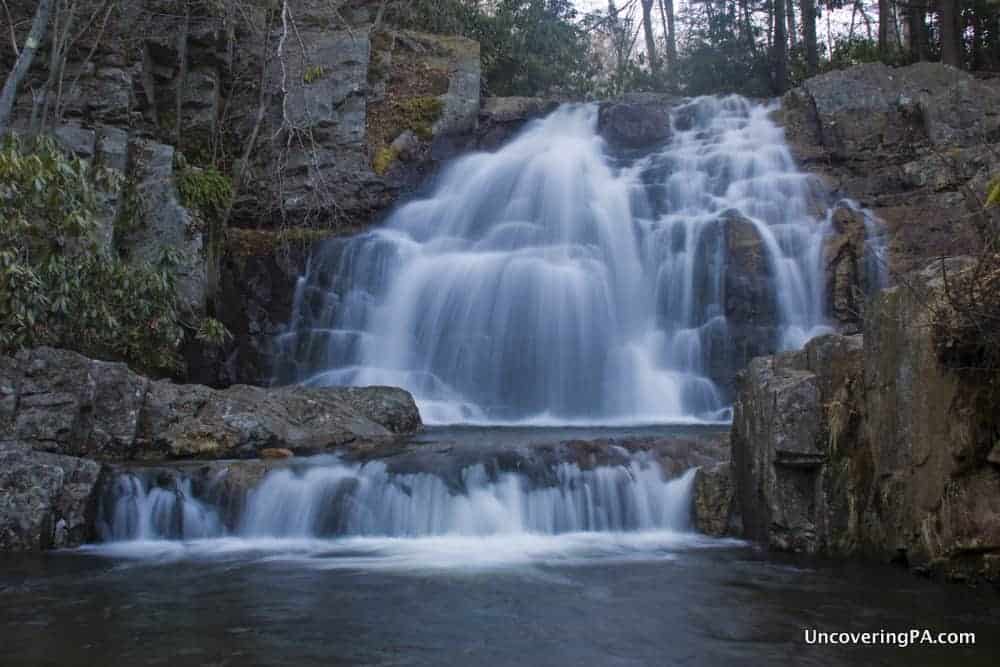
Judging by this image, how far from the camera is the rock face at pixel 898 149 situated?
14523 millimetres

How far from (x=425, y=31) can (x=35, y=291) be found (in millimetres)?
15067

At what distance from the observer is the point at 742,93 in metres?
24.1

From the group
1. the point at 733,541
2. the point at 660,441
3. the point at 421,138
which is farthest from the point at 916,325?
the point at 421,138

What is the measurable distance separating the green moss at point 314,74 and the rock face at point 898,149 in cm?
910

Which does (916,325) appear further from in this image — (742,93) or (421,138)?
(742,93)

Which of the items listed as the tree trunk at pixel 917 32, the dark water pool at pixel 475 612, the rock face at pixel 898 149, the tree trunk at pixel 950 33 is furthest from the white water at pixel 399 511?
the tree trunk at pixel 917 32

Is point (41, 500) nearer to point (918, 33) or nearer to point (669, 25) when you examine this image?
point (918, 33)

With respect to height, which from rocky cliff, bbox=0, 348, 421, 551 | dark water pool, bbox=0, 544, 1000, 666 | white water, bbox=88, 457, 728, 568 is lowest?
dark water pool, bbox=0, 544, 1000, 666

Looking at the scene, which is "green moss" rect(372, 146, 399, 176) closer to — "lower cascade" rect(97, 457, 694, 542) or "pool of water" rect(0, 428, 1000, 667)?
"lower cascade" rect(97, 457, 694, 542)

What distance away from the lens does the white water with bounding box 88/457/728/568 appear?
812 cm

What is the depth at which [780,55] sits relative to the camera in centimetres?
2375

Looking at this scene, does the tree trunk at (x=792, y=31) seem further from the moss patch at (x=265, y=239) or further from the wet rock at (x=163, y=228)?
the wet rock at (x=163, y=228)

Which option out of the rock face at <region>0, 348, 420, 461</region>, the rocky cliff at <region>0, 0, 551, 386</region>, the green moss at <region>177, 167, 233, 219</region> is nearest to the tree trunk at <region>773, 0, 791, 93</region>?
the rocky cliff at <region>0, 0, 551, 386</region>

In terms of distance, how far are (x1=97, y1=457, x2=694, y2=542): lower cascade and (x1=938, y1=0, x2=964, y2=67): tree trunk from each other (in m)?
14.6
